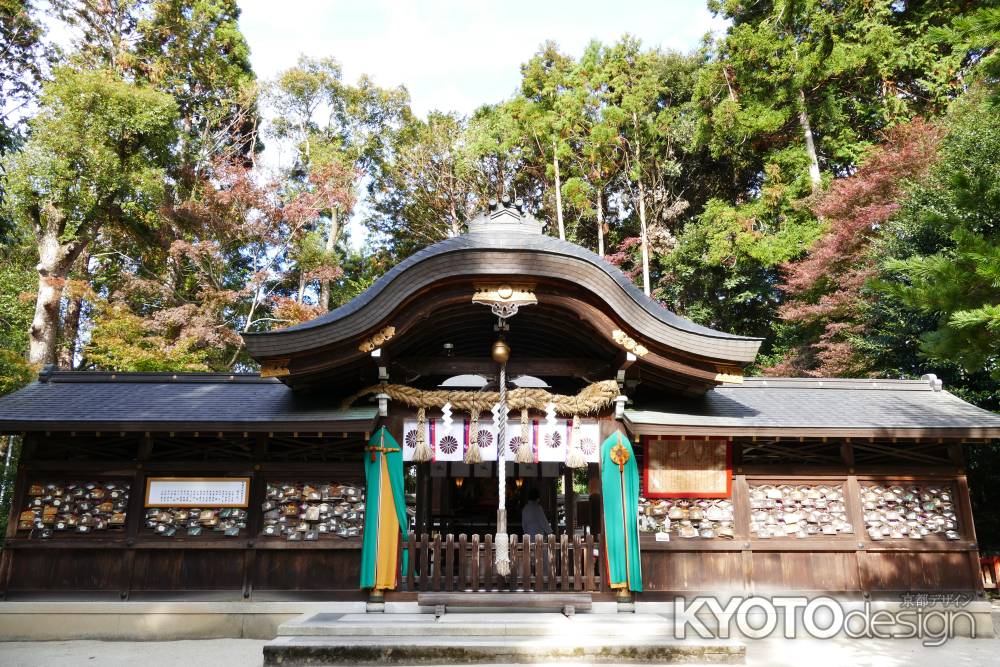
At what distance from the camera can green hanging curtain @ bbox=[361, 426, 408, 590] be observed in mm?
7520

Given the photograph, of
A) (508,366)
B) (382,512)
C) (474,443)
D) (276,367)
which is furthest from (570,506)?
(276,367)

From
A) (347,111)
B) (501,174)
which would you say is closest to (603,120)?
(501,174)

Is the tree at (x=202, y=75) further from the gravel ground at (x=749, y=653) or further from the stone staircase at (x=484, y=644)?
the stone staircase at (x=484, y=644)

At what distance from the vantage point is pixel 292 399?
27.7 feet

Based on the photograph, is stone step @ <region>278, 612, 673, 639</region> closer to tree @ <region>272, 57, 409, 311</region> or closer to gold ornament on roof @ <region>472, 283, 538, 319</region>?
gold ornament on roof @ <region>472, 283, 538, 319</region>

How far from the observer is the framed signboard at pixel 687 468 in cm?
812

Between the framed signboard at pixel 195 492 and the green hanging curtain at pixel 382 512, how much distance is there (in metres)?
1.67

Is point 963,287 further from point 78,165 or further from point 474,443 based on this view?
point 78,165

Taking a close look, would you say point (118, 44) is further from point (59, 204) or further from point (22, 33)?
point (59, 204)

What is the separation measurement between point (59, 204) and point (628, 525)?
1863 cm

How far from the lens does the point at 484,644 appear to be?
6.01 meters

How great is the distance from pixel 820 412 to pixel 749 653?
3417mm

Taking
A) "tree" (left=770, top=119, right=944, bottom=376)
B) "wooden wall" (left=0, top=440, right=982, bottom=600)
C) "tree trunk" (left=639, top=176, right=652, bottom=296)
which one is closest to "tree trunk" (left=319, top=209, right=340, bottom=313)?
"tree trunk" (left=639, top=176, right=652, bottom=296)

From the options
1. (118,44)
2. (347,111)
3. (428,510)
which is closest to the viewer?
(428,510)
